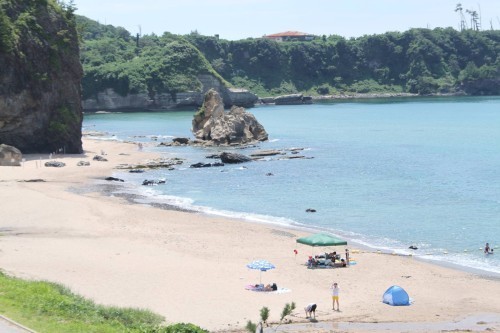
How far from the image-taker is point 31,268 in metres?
31.4

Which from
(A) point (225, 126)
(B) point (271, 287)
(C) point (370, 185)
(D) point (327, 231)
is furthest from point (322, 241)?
(A) point (225, 126)

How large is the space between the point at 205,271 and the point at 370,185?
31.4 m

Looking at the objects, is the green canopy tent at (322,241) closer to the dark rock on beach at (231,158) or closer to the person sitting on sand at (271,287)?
the person sitting on sand at (271,287)

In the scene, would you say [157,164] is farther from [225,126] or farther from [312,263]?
[312,263]

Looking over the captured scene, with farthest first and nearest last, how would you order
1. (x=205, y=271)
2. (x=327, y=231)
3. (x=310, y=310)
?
(x=327, y=231)
(x=205, y=271)
(x=310, y=310)

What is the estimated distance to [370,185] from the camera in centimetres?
6225

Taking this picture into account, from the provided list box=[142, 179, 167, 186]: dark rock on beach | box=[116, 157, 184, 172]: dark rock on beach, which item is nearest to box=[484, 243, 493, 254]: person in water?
box=[142, 179, 167, 186]: dark rock on beach

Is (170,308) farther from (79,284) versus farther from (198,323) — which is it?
(79,284)

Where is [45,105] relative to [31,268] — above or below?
above

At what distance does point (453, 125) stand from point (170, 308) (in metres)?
106

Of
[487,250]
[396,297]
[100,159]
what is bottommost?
[487,250]

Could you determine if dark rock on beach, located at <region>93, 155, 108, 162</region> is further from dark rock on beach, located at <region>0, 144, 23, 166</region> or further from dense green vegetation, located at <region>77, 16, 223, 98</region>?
dense green vegetation, located at <region>77, 16, 223, 98</region>

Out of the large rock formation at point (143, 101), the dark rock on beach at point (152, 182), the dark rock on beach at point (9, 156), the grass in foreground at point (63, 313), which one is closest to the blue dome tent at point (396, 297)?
the grass in foreground at point (63, 313)

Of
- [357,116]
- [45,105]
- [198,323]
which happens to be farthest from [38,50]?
[357,116]
